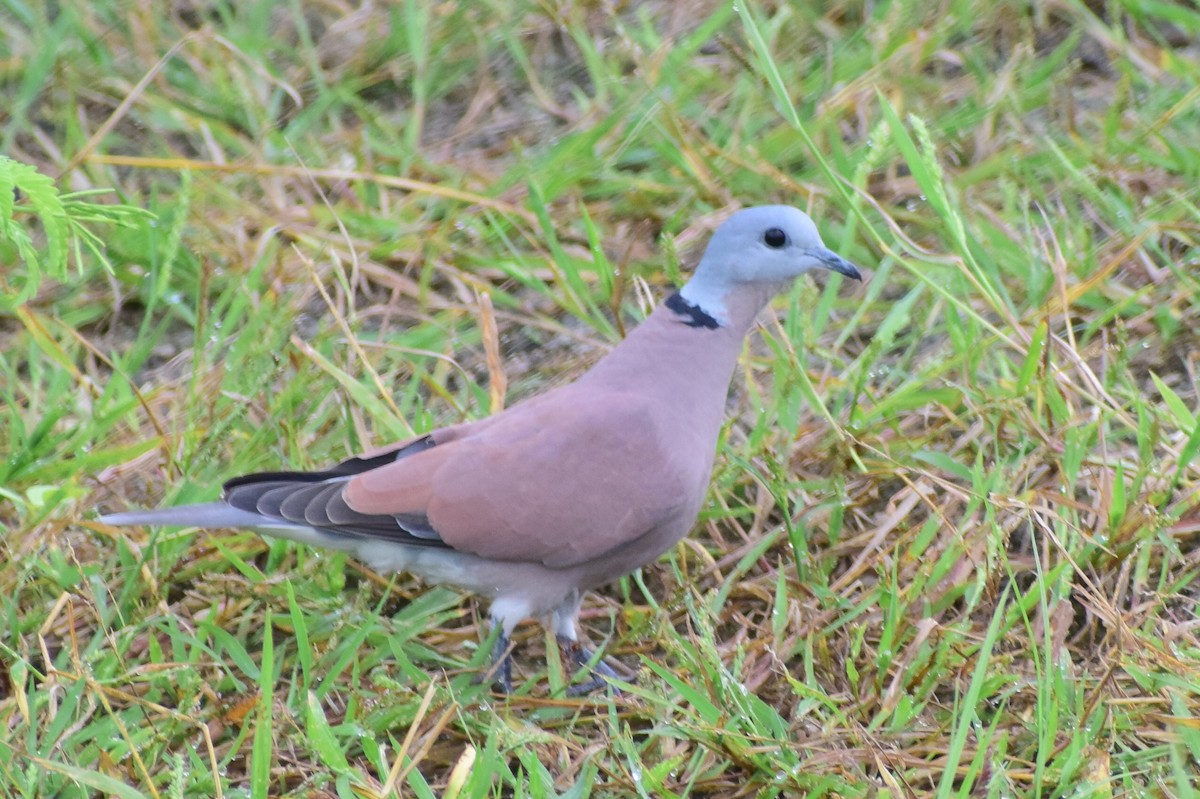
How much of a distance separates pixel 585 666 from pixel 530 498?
344mm

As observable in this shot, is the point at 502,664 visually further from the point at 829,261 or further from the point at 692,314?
the point at 829,261

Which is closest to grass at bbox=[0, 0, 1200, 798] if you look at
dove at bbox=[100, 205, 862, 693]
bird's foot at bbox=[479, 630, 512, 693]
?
bird's foot at bbox=[479, 630, 512, 693]

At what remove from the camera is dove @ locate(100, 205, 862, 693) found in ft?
9.37

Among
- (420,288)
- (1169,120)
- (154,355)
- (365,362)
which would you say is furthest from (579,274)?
(1169,120)

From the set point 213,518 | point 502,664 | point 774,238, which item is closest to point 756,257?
point 774,238

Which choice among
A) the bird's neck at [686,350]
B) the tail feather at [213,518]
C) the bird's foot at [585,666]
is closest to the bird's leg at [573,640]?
the bird's foot at [585,666]

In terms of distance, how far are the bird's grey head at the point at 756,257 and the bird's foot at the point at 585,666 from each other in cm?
76

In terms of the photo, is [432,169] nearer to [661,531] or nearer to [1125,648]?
[661,531]

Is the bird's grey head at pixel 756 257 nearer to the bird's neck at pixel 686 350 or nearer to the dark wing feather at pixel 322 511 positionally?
the bird's neck at pixel 686 350

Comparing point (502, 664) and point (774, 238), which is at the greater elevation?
point (774, 238)

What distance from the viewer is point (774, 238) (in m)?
3.16

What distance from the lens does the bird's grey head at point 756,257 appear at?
3.14 metres

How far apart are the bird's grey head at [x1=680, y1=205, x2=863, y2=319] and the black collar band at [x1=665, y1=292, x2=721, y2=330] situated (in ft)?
0.04

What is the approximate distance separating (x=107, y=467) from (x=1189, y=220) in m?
2.76
